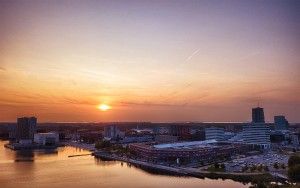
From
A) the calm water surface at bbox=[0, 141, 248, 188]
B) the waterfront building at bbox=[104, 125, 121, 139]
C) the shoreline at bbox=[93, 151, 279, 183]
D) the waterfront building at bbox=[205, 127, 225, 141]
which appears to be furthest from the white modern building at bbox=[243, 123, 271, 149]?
the waterfront building at bbox=[104, 125, 121, 139]

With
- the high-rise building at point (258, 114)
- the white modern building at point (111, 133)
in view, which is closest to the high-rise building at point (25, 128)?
the white modern building at point (111, 133)

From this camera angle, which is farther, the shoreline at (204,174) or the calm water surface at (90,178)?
the shoreline at (204,174)

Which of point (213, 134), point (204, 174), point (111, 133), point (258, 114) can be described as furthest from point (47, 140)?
point (258, 114)

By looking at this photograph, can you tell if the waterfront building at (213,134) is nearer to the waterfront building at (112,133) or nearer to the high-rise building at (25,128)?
the waterfront building at (112,133)

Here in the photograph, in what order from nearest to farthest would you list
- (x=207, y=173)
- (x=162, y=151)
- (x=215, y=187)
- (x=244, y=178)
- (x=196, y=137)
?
1. (x=215, y=187)
2. (x=244, y=178)
3. (x=207, y=173)
4. (x=162, y=151)
5. (x=196, y=137)

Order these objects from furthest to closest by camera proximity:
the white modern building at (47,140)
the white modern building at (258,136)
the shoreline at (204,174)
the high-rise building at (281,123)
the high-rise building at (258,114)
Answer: the high-rise building at (258,114) → the high-rise building at (281,123) → the white modern building at (47,140) → the white modern building at (258,136) → the shoreline at (204,174)

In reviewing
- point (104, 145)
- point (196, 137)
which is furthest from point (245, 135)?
point (104, 145)

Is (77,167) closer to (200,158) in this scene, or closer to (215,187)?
(200,158)

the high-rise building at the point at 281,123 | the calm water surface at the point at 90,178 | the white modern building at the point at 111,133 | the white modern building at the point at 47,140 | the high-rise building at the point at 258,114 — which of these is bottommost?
the calm water surface at the point at 90,178

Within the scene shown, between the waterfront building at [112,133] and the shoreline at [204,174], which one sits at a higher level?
the waterfront building at [112,133]
